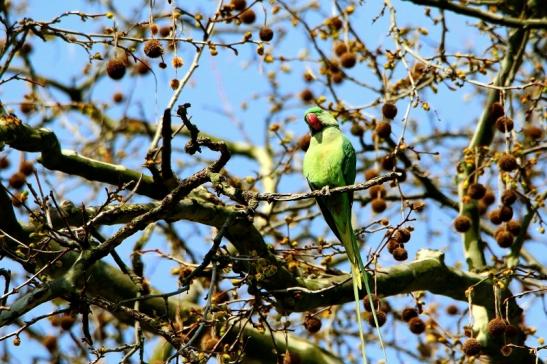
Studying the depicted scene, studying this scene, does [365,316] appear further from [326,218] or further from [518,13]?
[518,13]

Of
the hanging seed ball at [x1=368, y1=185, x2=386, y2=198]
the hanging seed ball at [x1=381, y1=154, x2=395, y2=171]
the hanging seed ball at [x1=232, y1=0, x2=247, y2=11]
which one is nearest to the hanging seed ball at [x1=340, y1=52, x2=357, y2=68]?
the hanging seed ball at [x1=368, y1=185, x2=386, y2=198]

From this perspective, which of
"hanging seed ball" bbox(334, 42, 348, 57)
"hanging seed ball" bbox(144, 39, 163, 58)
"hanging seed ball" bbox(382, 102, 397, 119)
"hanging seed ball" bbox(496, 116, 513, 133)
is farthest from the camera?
"hanging seed ball" bbox(334, 42, 348, 57)

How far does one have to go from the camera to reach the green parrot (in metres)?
4.86

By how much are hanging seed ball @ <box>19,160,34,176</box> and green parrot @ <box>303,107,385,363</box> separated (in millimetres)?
2189

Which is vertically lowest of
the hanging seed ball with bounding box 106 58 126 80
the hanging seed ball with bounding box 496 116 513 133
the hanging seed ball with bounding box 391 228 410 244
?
the hanging seed ball with bounding box 391 228 410 244

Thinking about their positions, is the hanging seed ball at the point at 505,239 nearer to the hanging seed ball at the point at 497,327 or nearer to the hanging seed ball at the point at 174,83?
the hanging seed ball at the point at 497,327

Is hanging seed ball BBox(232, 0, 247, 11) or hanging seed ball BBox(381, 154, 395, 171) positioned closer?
hanging seed ball BBox(381, 154, 395, 171)

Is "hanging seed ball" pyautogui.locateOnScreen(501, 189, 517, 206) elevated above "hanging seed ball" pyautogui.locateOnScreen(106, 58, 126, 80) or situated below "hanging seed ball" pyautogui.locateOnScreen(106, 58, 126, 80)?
below

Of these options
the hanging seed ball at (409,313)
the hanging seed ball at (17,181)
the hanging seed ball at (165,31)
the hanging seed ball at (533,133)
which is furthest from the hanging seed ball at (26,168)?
the hanging seed ball at (533,133)

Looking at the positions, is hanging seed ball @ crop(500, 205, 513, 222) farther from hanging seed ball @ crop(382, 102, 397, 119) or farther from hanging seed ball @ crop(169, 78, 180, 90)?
hanging seed ball @ crop(169, 78, 180, 90)

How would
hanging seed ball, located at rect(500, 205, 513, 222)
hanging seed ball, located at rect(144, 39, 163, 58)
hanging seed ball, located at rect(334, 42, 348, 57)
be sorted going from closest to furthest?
hanging seed ball, located at rect(144, 39, 163, 58)
hanging seed ball, located at rect(500, 205, 513, 222)
hanging seed ball, located at rect(334, 42, 348, 57)

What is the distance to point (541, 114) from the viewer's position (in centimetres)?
581

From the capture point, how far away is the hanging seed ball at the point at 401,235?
432 cm

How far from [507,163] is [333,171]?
1.08 metres
